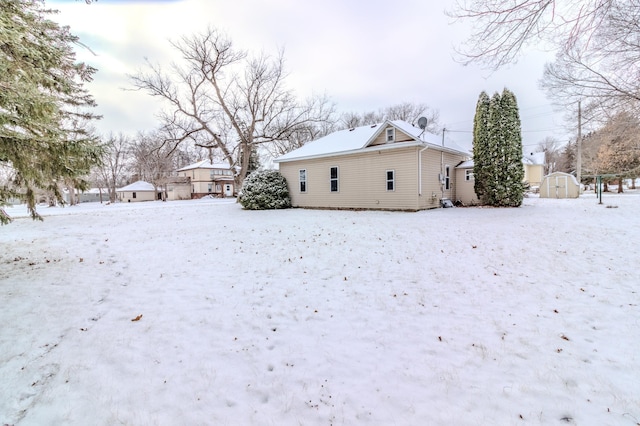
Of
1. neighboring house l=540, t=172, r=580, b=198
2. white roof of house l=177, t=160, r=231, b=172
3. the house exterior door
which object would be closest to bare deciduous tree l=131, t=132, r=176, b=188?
white roof of house l=177, t=160, r=231, b=172

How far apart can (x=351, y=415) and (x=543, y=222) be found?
31.9 feet

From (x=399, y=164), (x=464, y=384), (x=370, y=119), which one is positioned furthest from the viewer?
(x=370, y=119)

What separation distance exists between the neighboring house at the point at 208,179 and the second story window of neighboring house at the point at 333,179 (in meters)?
28.0

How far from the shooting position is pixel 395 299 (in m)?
4.22

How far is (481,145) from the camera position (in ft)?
47.5

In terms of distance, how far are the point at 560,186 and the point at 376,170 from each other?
564 inches

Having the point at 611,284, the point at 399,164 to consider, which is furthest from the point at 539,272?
the point at 399,164

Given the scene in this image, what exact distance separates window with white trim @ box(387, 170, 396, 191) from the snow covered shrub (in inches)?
257

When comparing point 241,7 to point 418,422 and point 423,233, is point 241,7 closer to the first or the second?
point 423,233

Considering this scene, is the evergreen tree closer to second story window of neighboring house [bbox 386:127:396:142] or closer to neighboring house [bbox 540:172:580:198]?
second story window of neighboring house [bbox 386:127:396:142]

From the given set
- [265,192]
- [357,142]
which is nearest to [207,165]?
[265,192]

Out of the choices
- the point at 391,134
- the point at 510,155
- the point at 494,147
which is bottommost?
the point at 510,155

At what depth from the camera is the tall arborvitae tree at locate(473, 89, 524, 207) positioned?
45.4 feet

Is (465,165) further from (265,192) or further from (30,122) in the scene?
(30,122)
